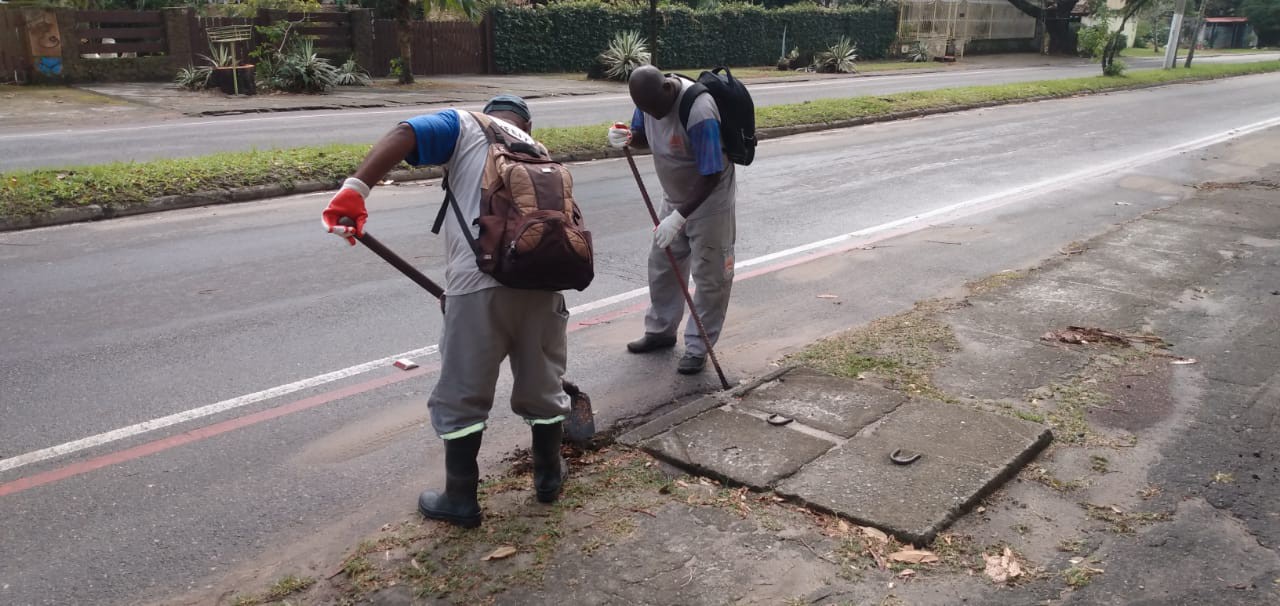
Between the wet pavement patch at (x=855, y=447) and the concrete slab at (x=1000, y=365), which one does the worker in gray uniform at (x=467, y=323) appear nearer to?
the wet pavement patch at (x=855, y=447)

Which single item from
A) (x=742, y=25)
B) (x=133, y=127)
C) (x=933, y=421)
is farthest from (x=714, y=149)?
(x=742, y=25)

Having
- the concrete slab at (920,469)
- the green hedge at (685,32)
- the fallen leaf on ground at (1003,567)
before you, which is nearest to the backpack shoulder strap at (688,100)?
the concrete slab at (920,469)

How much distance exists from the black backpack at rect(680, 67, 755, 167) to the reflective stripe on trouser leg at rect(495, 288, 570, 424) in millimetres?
1740

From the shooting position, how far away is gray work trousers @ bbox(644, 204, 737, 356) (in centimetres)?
537

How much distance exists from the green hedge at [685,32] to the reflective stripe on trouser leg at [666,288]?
24940mm

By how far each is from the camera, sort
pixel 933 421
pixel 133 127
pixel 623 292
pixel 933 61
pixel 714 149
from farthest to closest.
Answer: pixel 933 61, pixel 133 127, pixel 623 292, pixel 714 149, pixel 933 421

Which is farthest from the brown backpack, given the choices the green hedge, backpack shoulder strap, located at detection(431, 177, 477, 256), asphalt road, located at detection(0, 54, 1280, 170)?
the green hedge

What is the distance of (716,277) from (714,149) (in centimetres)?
80

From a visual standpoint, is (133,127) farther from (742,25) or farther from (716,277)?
(742,25)

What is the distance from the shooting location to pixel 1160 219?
31.5 ft

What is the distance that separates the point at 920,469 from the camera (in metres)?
4.14

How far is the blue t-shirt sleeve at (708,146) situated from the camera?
4.96 meters

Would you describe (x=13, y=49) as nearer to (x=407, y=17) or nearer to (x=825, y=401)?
(x=407, y=17)

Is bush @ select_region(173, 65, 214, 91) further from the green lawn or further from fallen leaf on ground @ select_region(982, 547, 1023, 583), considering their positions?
fallen leaf on ground @ select_region(982, 547, 1023, 583)
